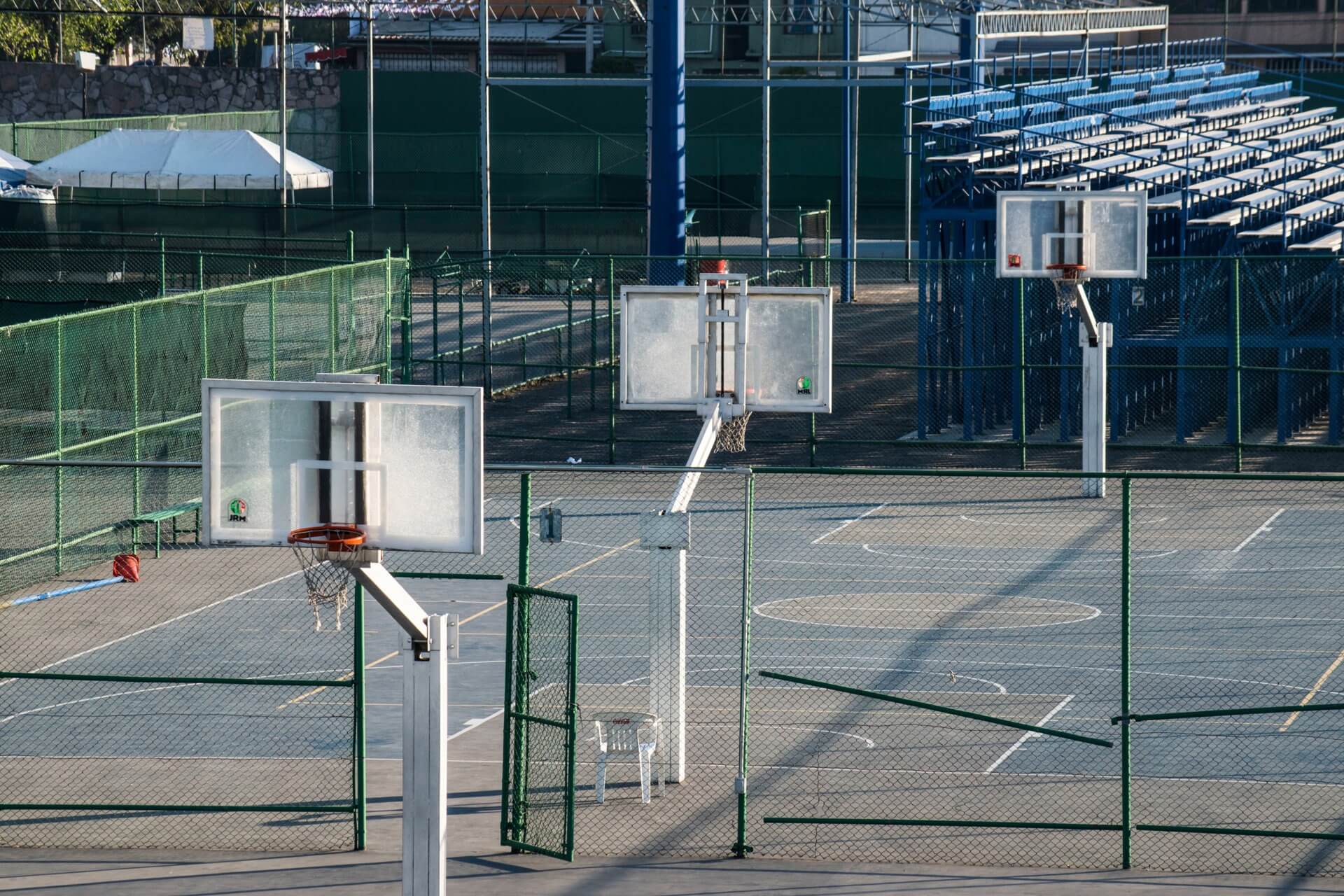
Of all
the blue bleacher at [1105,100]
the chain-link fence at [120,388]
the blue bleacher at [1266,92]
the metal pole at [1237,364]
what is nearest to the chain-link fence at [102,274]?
the chain-link fence at [120,388]

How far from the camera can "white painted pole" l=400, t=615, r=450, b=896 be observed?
32.1 ft

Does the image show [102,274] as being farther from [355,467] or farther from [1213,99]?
[355,467]

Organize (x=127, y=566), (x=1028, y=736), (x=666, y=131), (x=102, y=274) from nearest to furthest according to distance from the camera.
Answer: (x=1028, y=736) → (x=127, y=566) → (x=666, y=131) → (x=102, y=274)

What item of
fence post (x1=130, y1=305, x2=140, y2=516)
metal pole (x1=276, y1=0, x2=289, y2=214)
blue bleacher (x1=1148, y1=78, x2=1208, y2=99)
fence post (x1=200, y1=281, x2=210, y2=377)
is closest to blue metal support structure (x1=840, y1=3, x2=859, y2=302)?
Result: blue bleacher (x1=1148, y1=78, x2=1208, y2=99)

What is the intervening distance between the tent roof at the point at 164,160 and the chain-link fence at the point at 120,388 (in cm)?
1392

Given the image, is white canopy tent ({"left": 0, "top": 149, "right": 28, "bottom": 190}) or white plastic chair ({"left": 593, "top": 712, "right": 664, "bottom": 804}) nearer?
white plastic chair ({"left": 593, "top": 712, "right": 664, "bottom": 804})

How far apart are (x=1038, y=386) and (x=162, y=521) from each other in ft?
42.6

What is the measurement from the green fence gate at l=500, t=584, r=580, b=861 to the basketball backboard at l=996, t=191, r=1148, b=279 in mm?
12573

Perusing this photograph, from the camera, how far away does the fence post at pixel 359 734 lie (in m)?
12.4

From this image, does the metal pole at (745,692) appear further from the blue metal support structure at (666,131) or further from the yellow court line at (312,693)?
the blue metal support structure at (666,131)

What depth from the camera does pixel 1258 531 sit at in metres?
22.3

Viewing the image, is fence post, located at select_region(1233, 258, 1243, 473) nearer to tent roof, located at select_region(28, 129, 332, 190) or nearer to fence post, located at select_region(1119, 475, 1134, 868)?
fence post, located at select_region(1119, 475, 1134, 868)

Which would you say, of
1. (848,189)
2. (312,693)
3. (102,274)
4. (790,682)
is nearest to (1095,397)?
(790,682)

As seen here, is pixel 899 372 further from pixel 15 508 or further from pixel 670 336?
pixel 670 336
